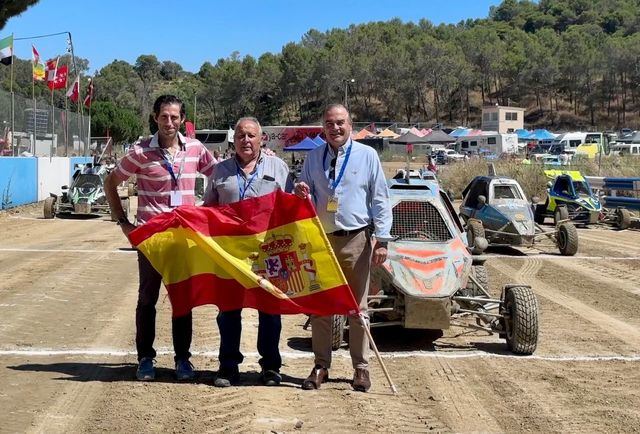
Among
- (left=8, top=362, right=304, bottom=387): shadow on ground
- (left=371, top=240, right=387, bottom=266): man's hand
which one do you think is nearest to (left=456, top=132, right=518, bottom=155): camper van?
(left=8, top=362, right=304, bottom=387): shadow on ground

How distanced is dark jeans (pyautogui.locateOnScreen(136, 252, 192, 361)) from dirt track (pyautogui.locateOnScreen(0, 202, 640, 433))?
272mm

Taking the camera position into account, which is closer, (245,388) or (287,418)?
(287,418)

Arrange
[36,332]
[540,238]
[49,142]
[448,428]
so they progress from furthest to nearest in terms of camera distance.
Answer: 1. [49,142]
2. [540,238]
3. [36,332]
4. [448,428]

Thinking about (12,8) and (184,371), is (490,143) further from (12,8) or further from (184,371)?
(184,371)

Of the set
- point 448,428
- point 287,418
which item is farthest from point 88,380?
point 448,428

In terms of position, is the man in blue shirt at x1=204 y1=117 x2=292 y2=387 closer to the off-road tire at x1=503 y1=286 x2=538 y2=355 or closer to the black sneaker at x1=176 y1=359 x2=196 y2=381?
the black sneaker at x1=176 y1=359 x2=196 y2=381

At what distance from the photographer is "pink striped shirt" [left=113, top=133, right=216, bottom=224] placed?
19.2 feet

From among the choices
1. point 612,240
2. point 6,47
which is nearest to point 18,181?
point 6,47

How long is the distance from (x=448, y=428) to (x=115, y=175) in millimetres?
3017

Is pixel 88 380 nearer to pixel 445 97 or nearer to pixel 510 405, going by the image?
pixel 510 405

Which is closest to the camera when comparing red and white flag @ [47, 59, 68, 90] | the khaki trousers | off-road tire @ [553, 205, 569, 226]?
the khaki trousers

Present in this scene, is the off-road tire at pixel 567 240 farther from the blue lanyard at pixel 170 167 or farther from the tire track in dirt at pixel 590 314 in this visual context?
the blue lanyard at pixel 170 167

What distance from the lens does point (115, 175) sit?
19.4 ft

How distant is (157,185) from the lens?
5.89 m
